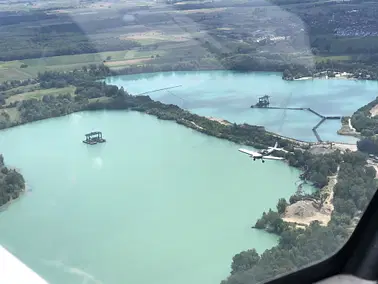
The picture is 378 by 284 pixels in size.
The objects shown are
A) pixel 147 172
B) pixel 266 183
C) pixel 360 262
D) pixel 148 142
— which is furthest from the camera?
pixel 148 142

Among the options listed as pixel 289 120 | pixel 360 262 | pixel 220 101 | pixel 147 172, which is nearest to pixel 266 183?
pixel 147 172

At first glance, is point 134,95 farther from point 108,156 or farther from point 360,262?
point 360,262

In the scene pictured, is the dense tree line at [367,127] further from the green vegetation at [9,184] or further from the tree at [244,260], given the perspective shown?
the green vegetation at [9,184]

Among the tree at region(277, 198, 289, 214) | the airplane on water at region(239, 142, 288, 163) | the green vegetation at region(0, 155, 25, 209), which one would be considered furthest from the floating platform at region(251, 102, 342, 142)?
the green vegetation at region(0, 155, 25, 209)

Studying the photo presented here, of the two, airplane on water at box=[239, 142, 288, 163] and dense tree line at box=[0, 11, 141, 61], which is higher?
dense tree line at box=[0, 11, 141, 61]

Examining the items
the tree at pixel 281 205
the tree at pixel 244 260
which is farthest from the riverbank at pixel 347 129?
the tree at pixel 244 260

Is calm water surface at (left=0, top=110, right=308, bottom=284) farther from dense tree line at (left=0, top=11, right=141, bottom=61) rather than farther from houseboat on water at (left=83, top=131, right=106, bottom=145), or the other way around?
dense tree line at (left=0, top=11, right=141, bottom=61)
